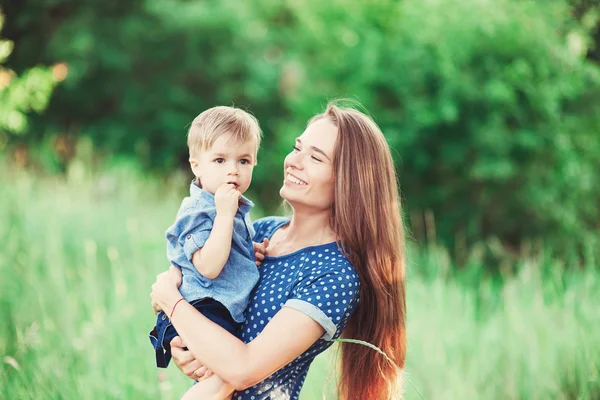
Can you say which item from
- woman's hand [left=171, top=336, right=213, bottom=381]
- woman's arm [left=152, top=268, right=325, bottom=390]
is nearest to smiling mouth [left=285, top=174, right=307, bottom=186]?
woman's arm [left=152, top=268, right=325, bottom=390]

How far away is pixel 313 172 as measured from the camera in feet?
7.79

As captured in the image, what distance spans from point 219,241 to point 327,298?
0.42m

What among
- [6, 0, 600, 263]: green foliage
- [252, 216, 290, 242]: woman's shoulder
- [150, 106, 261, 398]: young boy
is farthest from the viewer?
[6, 0, 600, 263]: green foliage

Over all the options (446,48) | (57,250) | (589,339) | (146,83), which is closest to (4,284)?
(57,250)

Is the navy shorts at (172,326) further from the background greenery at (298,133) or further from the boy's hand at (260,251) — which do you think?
the background greenery at (298,133)

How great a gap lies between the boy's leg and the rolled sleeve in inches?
13.8

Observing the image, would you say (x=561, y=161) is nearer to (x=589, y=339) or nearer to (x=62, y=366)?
(x=589, y=339)

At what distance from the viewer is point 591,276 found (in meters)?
4.97

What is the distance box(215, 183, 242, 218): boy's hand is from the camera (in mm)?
2194

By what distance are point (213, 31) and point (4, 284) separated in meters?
7.58

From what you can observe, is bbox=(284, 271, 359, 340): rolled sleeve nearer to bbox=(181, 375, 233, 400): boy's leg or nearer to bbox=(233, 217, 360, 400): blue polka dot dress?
bbox=(233, 217, 360, 400): blue polka dot dress

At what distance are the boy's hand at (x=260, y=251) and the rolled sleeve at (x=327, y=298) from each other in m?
0.33

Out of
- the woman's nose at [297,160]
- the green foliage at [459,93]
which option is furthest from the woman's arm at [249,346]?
the green foliage at [459,93]

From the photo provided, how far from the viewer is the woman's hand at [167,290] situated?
219cm
